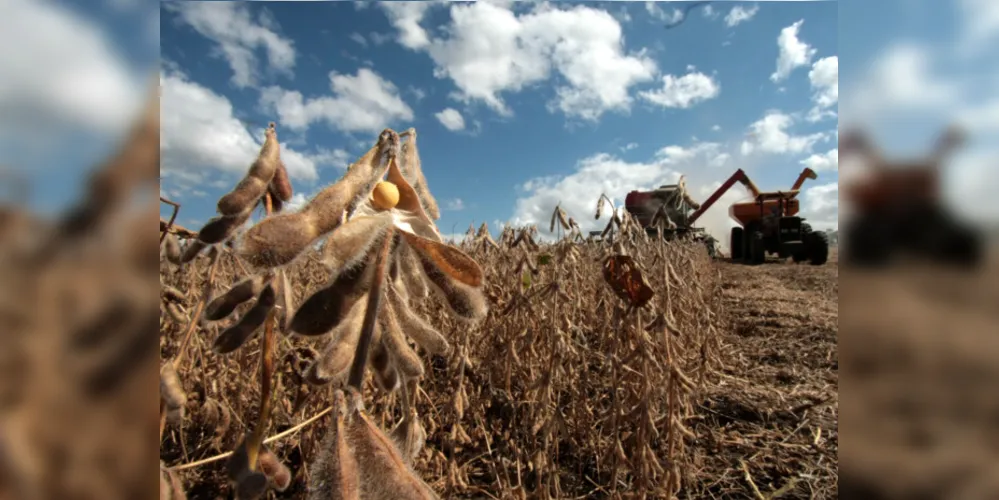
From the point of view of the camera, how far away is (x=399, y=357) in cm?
49

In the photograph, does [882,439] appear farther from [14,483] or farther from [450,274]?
[14,483]

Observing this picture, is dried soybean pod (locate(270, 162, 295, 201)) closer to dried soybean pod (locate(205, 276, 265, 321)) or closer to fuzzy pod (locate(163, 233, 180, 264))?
dried soybean pod (locate(205, 276, 265, 321))

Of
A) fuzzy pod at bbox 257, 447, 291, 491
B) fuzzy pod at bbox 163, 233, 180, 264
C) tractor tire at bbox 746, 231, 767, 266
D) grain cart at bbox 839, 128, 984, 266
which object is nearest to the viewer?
grain cart at bbox 839, 128, 984, 266

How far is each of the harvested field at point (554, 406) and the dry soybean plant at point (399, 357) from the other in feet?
0.05

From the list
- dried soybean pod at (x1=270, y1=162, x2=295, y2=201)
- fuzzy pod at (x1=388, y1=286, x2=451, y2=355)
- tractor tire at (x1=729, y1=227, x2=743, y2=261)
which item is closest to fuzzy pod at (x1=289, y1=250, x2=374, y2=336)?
fuzzy pod at (x1=388, y1=286, x2=451, y2=355)

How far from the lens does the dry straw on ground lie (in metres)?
0.44

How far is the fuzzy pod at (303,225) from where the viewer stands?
1.42 feet

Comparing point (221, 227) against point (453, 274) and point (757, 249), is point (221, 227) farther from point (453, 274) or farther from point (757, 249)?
point (757, 249)

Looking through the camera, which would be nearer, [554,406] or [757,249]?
[554,406]

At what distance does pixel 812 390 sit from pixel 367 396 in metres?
2.70

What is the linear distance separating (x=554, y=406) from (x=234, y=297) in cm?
157

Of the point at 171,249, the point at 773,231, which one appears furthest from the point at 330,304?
the point at 773,231

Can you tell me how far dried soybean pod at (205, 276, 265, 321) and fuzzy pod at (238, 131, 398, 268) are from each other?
0.16m

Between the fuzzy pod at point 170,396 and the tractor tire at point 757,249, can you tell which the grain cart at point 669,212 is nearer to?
the tractor tire at point 757,249
